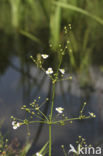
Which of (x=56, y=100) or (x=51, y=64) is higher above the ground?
(x=51, y=64)

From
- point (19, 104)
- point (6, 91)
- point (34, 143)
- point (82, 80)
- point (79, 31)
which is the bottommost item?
point (34, 143)

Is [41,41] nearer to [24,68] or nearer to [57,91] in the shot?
[24,68]

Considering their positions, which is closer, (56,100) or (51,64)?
(56,100)

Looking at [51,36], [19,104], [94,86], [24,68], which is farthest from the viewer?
[51,36]

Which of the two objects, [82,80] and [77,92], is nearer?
[77,92]

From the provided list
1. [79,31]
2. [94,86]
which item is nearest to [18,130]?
[94,86]
